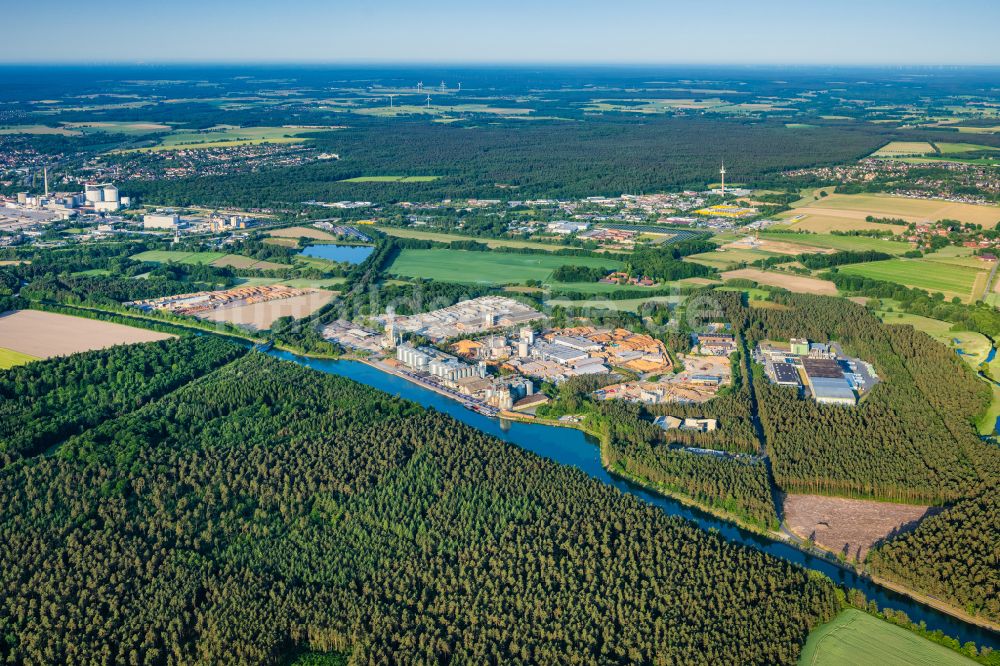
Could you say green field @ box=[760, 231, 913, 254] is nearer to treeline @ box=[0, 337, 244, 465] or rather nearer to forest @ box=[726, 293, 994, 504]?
forest @ box=[726, 293, 994, 504]

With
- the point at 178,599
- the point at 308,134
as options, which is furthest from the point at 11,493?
the point at 308,134

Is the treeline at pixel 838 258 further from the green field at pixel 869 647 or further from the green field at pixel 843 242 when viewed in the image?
the green field at pixel 869 647

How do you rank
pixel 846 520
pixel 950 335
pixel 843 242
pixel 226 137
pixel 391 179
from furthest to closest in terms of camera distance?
pixel 226 137
pixel 391 179
pixel 843 242
pixel 950 335
pixel 846 520

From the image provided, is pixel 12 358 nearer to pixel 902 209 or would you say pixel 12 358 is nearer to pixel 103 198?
pixel 103 198

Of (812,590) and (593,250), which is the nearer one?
(812,590)

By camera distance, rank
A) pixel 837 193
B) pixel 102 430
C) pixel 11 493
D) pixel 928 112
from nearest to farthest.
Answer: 1. pixel 11 493
2. pixel 102 430
3. pixel 837 193
4. pixel 928 112

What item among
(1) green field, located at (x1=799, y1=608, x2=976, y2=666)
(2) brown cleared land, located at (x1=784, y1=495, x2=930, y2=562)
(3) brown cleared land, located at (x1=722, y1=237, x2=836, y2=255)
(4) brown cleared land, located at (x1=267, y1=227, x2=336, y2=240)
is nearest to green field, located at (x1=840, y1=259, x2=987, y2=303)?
(3) brown cleared land, located at (x1=722, y1=237, x2=836, y2=255)

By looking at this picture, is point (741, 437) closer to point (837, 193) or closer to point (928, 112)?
point (837, 193)

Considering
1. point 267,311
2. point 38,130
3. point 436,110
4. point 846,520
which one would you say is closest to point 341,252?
point 267,311
